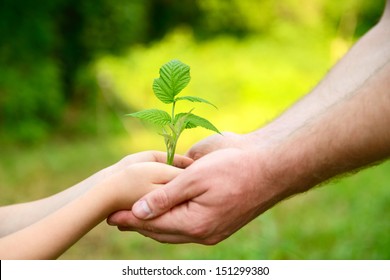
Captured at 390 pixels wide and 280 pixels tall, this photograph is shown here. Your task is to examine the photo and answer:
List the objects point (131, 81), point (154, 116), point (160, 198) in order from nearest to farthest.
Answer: point (154, 116) → point (160, 198) → point (131, 81)

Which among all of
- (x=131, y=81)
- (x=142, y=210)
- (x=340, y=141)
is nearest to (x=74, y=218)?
(x=142, y=210)

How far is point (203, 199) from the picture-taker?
2.01 m

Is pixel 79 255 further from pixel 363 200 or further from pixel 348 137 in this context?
pixel 348 137

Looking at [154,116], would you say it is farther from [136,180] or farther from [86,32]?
[86,32]

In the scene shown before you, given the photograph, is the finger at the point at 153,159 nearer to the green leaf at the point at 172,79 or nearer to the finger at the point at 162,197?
the finger at the point at 162,197

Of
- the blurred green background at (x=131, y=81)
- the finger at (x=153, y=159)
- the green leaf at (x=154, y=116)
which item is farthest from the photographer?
the blurred green background at (x=131, y=81)

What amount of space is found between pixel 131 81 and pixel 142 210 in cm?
639

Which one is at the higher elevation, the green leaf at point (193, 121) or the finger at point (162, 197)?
the green leaf at point (193, 121)

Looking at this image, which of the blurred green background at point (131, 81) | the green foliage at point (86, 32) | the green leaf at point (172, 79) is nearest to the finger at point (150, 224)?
the green leaf at point (172, 79)

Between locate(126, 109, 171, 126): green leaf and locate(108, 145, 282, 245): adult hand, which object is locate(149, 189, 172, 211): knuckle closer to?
locate(108, 145, 282, 245): adult hand

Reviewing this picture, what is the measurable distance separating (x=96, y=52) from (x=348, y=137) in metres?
7.89

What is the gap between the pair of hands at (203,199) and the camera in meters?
1.98

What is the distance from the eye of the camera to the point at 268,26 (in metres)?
11.0
